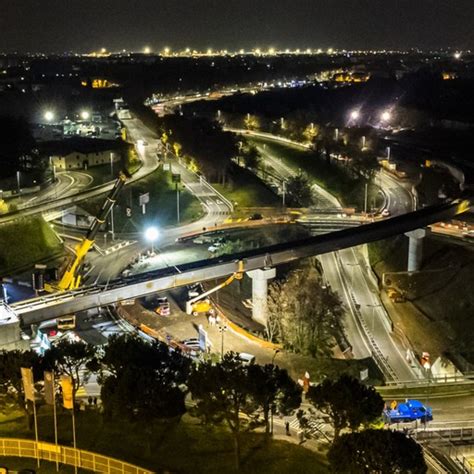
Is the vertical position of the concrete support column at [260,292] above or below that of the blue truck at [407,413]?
above

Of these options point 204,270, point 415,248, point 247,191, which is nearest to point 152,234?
point 204,270

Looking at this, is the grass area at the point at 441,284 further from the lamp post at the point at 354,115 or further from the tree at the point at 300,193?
the lamp post at the point at 354,115

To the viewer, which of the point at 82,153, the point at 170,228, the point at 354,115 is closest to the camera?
the point at 170,228

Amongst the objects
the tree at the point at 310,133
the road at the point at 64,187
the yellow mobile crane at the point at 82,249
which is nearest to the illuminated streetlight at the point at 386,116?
the tree at the point at 310,133

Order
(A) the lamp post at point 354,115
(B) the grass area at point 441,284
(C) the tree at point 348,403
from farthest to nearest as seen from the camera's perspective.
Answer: (A) the lamp post at point 354,115
(B) the grass area at point 441,284
(C) the tree at point 348,403

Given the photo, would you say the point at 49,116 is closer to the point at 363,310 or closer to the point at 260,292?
the point at 260,292
